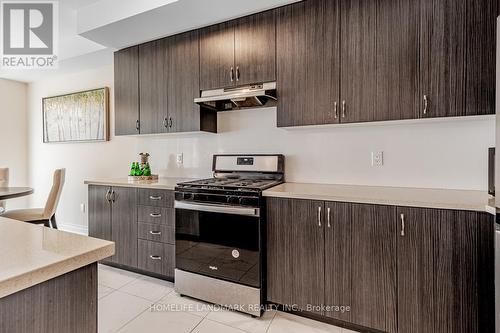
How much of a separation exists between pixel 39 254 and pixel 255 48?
2.16m

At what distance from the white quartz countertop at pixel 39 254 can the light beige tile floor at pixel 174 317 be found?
140cm

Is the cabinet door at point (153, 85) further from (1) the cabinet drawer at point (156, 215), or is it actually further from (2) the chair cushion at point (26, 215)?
(2) the chair cushion at point (26, 215)

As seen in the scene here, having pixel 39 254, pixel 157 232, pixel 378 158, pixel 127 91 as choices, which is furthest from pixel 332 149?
pixel 127 91

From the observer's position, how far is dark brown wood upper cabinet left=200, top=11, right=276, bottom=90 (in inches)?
92.0

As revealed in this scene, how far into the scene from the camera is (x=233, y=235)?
2168 mm

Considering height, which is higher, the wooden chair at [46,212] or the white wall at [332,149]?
the white wall at [332,149]

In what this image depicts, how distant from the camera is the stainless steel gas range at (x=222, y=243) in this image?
2092 mm

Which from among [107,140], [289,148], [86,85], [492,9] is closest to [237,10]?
[289,148]

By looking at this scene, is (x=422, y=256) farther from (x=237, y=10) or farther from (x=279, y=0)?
(x=237, y=10)

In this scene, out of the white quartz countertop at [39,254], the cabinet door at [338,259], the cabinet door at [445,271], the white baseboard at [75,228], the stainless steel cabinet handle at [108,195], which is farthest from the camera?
the white baseboard at [75,228]

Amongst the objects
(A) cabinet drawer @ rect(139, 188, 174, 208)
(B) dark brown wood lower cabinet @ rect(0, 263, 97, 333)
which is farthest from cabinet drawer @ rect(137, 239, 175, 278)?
(B) dark brown wood lower cabinet @ rect(0, 263, 97, 333)

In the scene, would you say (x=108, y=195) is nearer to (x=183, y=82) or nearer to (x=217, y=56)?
(x=183, y=82)

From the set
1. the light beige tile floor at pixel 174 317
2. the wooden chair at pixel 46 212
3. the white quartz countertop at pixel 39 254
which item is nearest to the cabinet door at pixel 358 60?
the light beige tile floor at pixel 174 317

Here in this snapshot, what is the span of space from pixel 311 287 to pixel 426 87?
1.58 meters
